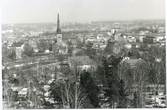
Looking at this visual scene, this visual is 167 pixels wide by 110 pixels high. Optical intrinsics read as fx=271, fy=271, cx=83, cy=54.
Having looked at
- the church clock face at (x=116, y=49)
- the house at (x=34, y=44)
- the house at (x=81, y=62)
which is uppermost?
the house at (x=34, y=44)

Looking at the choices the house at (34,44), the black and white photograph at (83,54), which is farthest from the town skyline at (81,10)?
the house at (34,44)

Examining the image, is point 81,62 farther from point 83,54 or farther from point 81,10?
point 81,10

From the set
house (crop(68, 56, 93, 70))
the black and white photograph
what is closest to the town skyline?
the black and white photograph

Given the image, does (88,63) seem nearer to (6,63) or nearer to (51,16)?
(51,16)

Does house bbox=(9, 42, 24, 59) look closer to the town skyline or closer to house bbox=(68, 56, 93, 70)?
the town skyline

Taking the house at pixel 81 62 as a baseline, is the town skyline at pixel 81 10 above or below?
above

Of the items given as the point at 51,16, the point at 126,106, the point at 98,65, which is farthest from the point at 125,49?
the point at 51,16

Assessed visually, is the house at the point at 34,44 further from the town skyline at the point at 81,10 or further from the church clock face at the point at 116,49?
the church clock face at the point at 116,49

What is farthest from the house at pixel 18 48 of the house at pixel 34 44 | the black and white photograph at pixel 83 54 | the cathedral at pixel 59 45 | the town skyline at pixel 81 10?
the cathedral at pixel 59 45

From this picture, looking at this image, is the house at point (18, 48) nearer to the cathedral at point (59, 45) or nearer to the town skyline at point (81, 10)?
the town skyline at point (81, 10)
